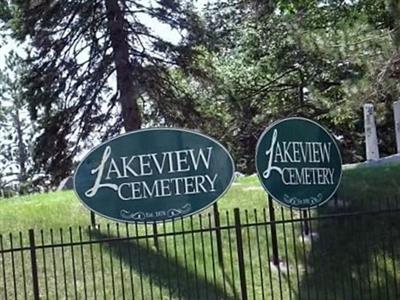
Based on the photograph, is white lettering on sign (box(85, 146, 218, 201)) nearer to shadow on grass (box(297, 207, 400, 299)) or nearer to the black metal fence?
the black metal fence

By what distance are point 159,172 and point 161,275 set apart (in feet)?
4.42

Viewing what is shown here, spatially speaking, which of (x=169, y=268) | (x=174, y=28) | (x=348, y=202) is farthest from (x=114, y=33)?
(x=169, y=268)

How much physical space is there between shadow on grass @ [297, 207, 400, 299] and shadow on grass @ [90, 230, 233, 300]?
123 cm

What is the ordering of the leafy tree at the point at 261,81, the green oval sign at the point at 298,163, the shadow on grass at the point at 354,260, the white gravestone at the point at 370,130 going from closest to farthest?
the shadow on grass at the point at 354,260, the green oval sign at the point at 298,163, the white gravestone at the point at 370,130, the leafy tree at the point at 261,81

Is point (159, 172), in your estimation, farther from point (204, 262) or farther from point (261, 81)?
point (261, 81)

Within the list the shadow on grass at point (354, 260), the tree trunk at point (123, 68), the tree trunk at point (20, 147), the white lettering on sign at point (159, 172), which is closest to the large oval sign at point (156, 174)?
the white lettering on sign at point (159, 172)

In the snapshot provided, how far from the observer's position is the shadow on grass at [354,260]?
8852 millimetres

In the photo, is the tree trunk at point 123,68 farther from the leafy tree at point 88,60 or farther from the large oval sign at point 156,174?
the large oval sign at point 156,174

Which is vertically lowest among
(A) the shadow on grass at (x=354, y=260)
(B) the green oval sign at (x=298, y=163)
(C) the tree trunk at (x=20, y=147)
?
(A) the shadow on grass at (x=354, y=260)

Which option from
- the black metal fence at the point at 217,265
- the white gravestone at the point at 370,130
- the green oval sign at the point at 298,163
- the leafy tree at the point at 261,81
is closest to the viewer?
the black metal fence at the point at 217,265

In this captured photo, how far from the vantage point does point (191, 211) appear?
30.0 ft

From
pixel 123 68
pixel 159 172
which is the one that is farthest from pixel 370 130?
pixel 159 172

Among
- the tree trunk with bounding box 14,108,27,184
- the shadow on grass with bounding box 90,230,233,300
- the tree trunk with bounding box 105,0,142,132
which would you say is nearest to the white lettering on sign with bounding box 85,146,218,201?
the shadow on grass with bounding box 90,230,233,300

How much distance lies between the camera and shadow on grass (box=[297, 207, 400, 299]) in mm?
8852
